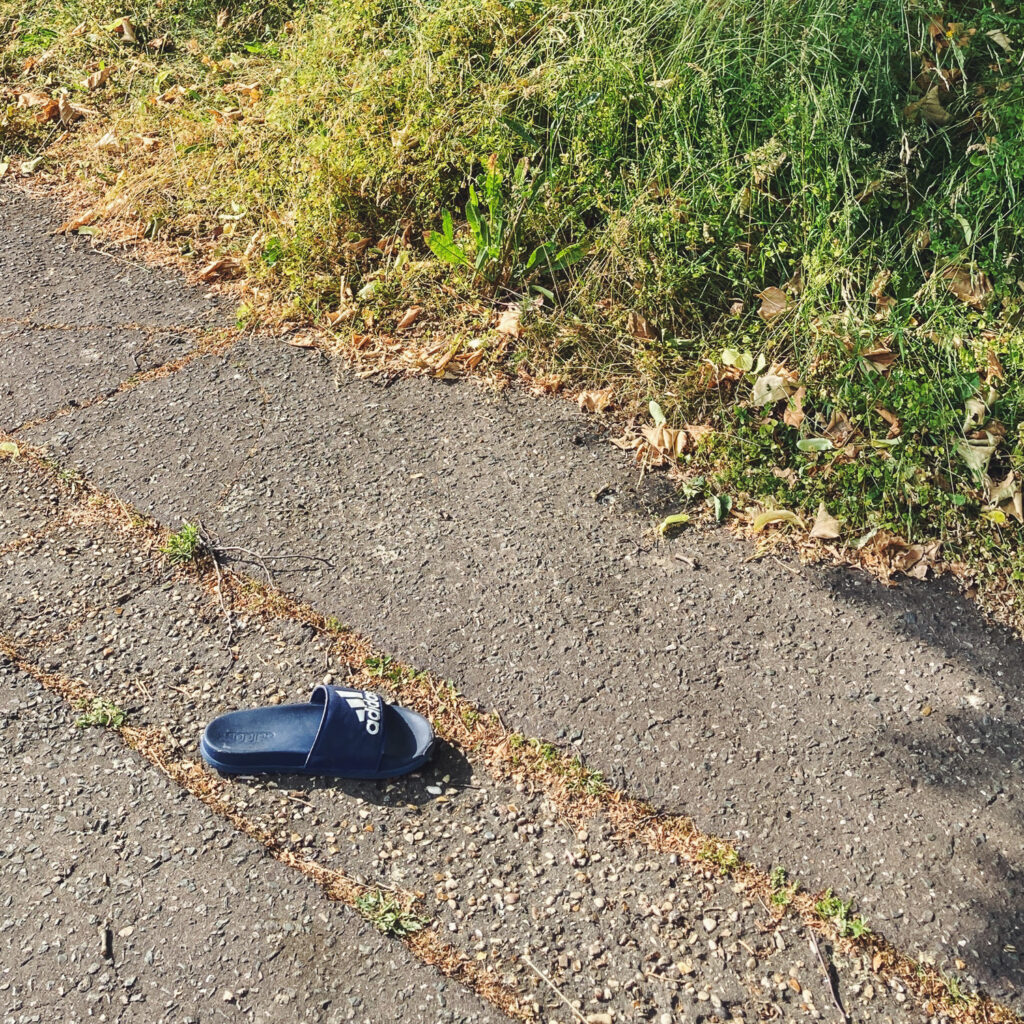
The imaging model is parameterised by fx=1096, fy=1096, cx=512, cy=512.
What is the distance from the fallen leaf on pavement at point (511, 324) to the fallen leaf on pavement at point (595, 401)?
36cm

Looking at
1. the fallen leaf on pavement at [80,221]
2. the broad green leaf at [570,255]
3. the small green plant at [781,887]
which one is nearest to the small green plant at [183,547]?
the broad green leaf at [570,255]

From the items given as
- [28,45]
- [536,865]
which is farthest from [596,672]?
[28,45]

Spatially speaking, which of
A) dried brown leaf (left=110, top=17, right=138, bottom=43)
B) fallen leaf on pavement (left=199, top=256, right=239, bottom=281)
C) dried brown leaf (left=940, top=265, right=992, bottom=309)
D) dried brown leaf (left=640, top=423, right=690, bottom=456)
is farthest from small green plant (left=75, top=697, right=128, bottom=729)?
dried brown leaf (left=110, top=17, right=138, bottom=43)

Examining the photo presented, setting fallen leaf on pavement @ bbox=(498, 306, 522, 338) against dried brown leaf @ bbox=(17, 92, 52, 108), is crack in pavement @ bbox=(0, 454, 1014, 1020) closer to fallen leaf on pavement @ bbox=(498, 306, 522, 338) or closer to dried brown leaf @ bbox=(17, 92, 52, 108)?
fallen leaf on pavement @ bbox=(498, 306, 522, 338)

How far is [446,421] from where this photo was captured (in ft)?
11.5

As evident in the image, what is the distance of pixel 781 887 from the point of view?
2.20 metres

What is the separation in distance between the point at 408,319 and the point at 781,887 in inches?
92.5

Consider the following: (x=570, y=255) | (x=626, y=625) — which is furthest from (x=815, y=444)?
(x=570, y=255)

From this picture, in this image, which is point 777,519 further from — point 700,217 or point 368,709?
point 368,709

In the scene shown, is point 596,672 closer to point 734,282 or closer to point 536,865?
point 536,865

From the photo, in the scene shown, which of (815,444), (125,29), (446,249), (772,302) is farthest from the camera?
(125,29)

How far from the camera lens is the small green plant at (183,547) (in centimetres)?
302

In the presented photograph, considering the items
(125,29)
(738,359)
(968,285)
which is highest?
(125,29)

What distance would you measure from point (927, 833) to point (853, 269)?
1728 mm
